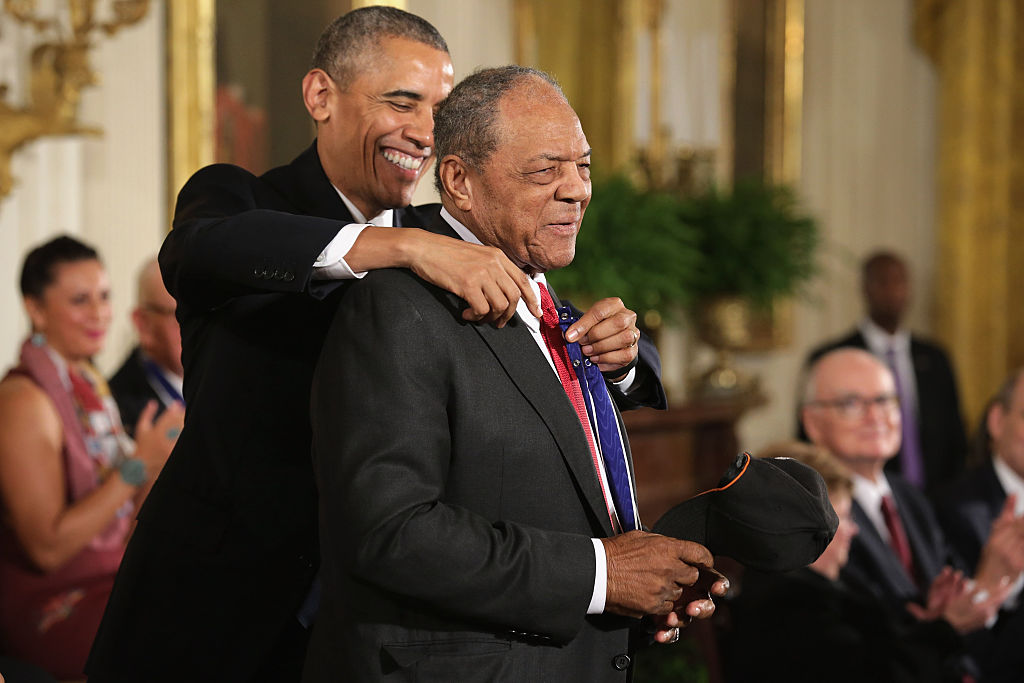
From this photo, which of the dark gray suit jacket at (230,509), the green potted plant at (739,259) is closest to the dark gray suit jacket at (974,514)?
the green potted plant at (739,259)

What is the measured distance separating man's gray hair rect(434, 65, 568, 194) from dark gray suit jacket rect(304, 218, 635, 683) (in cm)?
23

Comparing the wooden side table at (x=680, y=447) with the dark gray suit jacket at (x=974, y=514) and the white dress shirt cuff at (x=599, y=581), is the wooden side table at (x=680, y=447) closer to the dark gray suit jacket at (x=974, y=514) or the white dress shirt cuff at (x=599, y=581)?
the dark gray suit jacket at (x=974, y=514)

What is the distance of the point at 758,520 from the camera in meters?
1.74

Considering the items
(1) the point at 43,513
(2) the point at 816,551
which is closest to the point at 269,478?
(2) the point at 816,551

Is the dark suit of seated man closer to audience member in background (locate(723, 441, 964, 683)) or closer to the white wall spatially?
audience member in background (locate(723, 441, 964, 683))

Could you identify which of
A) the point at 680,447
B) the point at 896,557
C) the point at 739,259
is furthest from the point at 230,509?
the point at 739,259

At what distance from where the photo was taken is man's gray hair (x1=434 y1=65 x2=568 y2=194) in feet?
5.87

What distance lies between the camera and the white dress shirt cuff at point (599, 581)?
65.9 inches

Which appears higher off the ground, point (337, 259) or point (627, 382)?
point (337, 259)

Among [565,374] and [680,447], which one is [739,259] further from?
[565,374]

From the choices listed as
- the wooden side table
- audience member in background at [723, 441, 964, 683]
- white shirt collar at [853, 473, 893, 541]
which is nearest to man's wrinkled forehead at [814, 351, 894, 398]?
white shirt collar at [853, 473, 893, 541]

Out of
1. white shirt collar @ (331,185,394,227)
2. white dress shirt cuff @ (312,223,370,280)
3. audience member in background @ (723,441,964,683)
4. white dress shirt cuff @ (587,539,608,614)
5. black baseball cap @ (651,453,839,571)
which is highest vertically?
white shirt collar @ (331,185,394,227)

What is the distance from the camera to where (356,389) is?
1.65m

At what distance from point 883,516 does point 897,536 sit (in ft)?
0.25
